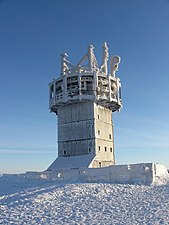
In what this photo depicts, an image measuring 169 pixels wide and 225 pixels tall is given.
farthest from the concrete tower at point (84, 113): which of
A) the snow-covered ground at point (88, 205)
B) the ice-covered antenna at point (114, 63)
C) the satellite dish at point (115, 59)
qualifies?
the snow-covered ground at point (88, 205)

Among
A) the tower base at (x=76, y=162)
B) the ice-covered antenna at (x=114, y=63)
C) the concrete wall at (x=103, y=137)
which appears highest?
the ice-covered antenna at (x=114, y=63)

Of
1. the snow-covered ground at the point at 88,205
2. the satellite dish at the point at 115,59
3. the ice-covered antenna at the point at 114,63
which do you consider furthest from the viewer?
the satellite dish at the point at 115,59

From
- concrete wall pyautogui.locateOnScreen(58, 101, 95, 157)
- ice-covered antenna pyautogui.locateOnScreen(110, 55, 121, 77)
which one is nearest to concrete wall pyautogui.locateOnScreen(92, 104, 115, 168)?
concrete wall pyautogui.locateOnScreen(58, 101, 95, 157)

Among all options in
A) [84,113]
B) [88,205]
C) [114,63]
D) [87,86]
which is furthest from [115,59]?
[88,205]

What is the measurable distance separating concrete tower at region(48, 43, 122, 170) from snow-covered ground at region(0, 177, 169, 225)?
586 inches

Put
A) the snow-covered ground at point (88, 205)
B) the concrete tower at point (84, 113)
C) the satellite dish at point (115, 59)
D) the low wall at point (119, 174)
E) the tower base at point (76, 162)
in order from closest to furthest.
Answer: the snow-covered ground at point (88, 205) → the low wall at point (119, 174) → the tower base at point (76, 162) → the concrete tower at point (84, 113) → the satellite dish at point (115, 59)

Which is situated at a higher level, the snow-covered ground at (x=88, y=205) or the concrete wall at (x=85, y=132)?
the concrete wall at (x=85, y=132)

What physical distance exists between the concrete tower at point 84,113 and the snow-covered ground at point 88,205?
586 inches

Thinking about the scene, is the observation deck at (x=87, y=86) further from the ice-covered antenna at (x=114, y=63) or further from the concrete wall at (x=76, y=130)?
the concrete wall at (x=76, y=130)

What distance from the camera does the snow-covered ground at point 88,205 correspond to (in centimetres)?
1281

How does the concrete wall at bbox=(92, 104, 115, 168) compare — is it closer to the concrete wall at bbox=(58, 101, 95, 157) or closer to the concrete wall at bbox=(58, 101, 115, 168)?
the concrete wall at bbox=(58, 101, 115, 168)

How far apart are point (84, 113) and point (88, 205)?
21.8 m

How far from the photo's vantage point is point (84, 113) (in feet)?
119

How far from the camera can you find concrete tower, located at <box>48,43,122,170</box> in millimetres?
35344
